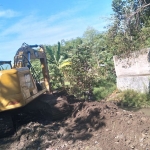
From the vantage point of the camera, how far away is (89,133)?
22.5 feet

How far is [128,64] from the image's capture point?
53.9 feet

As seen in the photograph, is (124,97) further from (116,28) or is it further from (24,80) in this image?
(24,80)

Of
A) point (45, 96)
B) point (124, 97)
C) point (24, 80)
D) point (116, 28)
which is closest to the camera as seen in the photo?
point (24, 80)

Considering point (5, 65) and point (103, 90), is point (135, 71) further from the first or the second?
point (5, 65)

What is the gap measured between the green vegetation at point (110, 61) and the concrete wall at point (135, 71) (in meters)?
0.43

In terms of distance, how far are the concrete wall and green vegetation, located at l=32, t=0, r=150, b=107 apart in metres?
0.43

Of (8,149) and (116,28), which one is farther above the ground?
(116,28)

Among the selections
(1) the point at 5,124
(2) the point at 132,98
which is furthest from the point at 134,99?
(1) the point at 5,124

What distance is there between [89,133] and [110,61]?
16079 millimetres

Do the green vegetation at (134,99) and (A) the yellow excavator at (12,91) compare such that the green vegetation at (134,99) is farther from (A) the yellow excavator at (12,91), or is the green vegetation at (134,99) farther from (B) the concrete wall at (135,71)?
(A) the yellow excavator at (12,91)

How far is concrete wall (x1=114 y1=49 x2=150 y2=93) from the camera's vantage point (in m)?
14.6

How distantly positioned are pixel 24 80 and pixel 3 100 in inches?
38.4

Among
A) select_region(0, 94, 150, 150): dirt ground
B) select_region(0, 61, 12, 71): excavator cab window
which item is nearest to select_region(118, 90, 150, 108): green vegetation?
select_region(0, 94, 150, 150): dirt ground

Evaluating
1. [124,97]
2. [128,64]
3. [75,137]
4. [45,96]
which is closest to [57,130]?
[75,137]
